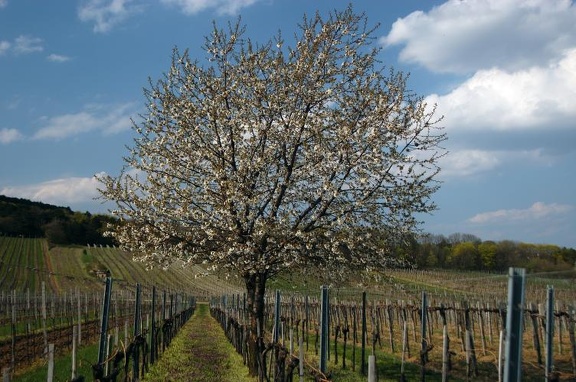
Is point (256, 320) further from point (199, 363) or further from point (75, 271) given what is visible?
point (75, 271)

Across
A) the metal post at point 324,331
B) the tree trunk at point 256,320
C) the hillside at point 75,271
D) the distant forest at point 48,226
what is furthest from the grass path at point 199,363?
the distant forest at point 48,226

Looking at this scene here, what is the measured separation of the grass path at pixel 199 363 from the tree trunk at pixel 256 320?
48 centimetres

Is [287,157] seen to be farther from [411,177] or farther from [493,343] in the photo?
[493,343]

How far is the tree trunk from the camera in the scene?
1549 centimetres

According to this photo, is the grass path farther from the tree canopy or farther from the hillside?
the hillside

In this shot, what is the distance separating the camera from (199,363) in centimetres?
1830

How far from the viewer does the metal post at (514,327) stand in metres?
3.98

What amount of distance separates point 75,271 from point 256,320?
71640 mm

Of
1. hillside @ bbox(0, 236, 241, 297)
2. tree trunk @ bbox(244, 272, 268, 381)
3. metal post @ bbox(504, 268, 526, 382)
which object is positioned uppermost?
metal post @ bbox(504, 268, 526, 382)

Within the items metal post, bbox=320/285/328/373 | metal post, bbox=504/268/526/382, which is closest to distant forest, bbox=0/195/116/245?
metal post, bbox=320/285/328/373

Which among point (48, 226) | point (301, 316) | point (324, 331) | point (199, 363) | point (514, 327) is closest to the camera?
point (514, 327)

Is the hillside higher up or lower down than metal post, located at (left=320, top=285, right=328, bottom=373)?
lower down

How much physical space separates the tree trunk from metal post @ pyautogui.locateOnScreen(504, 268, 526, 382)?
1086 centimetres

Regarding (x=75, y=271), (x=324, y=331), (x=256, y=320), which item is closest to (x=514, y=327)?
(x=324, y=331)
